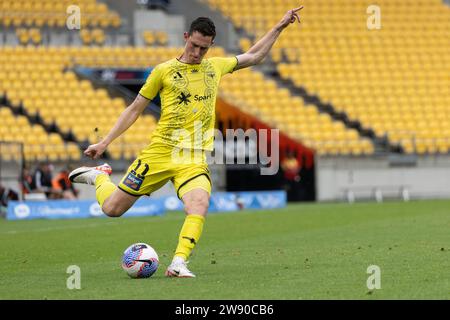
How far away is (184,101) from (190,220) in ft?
4.12

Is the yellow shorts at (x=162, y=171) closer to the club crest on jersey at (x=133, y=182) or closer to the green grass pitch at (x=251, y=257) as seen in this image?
the club crest on jersey at (x=133, y=182)

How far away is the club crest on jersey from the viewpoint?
11203mm

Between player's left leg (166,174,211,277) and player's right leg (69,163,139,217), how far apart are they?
663 mm

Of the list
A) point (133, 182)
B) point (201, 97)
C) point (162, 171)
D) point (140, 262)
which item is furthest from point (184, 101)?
point (140, 262)

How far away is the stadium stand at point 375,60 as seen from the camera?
3688cm

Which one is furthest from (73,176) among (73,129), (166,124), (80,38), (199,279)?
(80,38)

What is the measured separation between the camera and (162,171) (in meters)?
11.2

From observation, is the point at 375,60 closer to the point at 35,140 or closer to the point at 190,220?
the point at 35,140

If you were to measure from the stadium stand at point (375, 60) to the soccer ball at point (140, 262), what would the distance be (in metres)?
25.5

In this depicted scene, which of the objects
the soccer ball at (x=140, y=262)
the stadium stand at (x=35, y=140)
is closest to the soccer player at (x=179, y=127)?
the soccer ball at (x=140, y=262)

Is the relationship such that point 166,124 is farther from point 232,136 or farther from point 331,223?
point 232,136

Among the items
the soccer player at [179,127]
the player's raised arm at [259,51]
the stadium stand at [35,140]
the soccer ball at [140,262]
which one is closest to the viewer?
the soccer ball at [140,262]

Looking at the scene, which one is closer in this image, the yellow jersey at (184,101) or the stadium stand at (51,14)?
the yellow jersey at (184,101)

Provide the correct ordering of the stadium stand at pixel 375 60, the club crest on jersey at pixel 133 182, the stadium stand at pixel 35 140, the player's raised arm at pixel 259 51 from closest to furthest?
the club crest on jersey at pixel 133 182 < the player's raised arm at pixel 259 51 < the stadium stand at pixel 35 140 < the stadium stand at pixel 375 60
